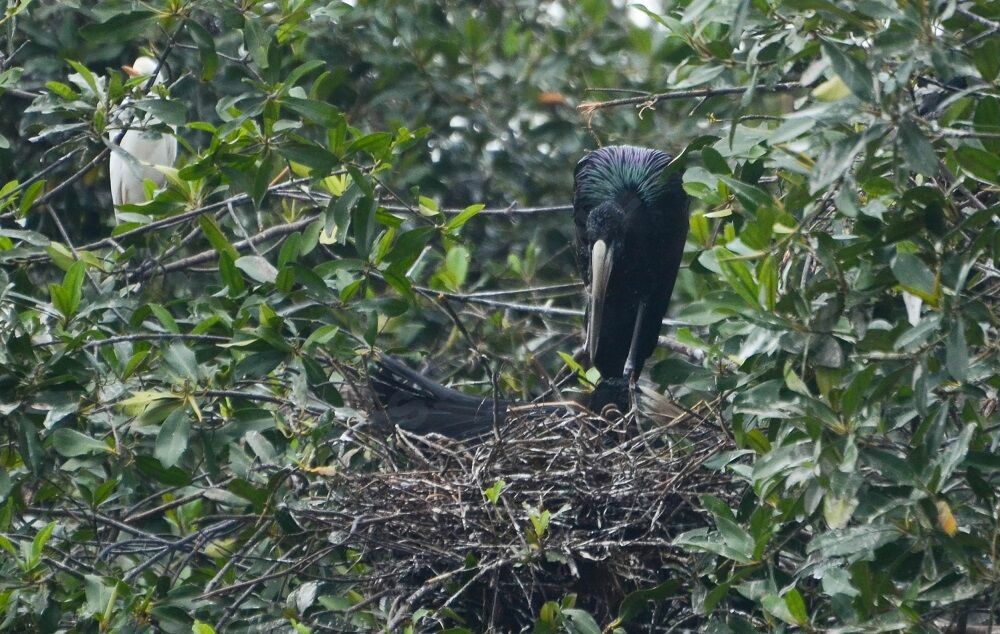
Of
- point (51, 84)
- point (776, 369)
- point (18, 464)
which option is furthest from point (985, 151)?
point (18, 464)

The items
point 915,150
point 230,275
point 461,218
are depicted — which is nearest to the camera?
point 915,150

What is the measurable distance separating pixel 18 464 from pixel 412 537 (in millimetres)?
1304

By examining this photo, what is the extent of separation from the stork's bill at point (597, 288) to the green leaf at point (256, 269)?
63.0 inches

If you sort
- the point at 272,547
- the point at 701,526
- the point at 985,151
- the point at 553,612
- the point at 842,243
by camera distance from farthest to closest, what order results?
the point at 272,547, the point at 701,526, the point at 553,612, the point at 842,243, the point at 985,151

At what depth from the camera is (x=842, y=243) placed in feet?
9.72

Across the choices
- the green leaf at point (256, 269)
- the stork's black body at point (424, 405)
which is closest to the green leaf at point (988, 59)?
the green leaf at point (256, 269)

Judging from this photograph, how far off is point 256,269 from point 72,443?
748mm

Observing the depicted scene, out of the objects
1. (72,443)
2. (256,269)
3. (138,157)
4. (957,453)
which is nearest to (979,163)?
(957,453)

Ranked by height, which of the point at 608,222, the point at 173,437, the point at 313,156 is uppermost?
the point at 313,156

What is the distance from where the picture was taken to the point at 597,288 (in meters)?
5.04

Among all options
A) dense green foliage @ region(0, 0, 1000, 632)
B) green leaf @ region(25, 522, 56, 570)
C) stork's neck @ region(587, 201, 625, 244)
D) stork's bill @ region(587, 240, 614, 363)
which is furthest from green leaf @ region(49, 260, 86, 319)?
stork's neck @ region(587, 201, 625, 244)

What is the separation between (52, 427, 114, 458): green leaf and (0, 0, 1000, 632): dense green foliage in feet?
0.04

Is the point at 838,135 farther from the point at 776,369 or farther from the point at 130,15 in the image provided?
the point at 130,15

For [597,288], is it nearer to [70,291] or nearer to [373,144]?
[373,144]
